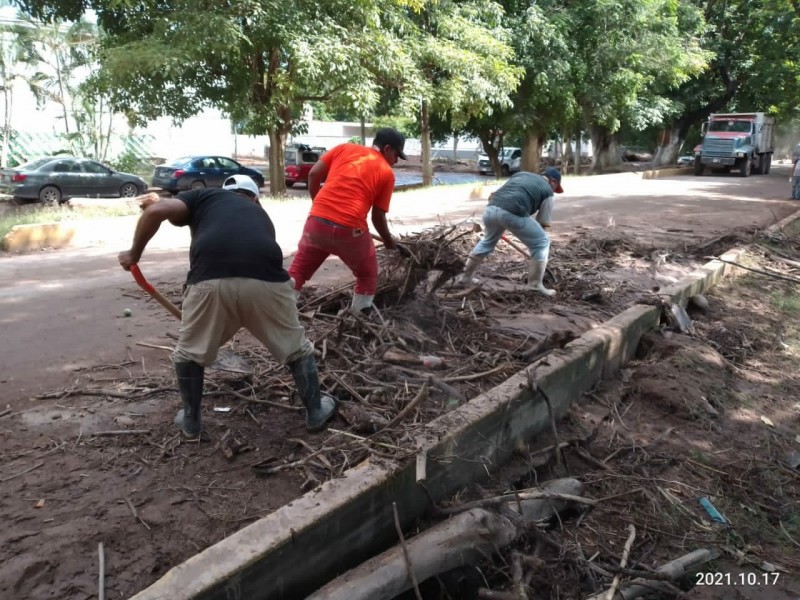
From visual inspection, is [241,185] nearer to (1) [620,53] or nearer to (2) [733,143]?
(1) [620,53]

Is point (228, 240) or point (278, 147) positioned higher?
point (278, 147)

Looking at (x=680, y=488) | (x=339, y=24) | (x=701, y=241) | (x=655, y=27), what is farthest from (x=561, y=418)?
(x=655, y=27)

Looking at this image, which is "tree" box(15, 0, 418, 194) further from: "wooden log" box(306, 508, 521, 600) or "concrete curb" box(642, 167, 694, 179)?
"concrete curb" box(642, 167, 694, 179)

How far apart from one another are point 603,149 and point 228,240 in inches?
1254

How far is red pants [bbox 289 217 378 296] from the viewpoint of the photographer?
4602 millimetres

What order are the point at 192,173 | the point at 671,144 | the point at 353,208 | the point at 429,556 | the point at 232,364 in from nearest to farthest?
the point at 429,556
the point at 232,364
the point at 353,208
the point at 192,173
the point at 671,144

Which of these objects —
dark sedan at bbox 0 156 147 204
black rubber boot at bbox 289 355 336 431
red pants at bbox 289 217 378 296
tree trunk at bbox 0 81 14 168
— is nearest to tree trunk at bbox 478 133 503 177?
dark sedan at bbox 0 156 147 204

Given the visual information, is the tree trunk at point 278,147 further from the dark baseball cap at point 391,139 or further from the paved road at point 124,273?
the dark baseball cap at point 391,139

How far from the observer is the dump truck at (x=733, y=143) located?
2731 cm

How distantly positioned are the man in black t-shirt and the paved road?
4.50 feet

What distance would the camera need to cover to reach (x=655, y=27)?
A: 77.6 ft

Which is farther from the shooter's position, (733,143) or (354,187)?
(733,143)

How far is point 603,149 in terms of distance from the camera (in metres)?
32.0

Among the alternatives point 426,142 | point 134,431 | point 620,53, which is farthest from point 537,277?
point 620,53
